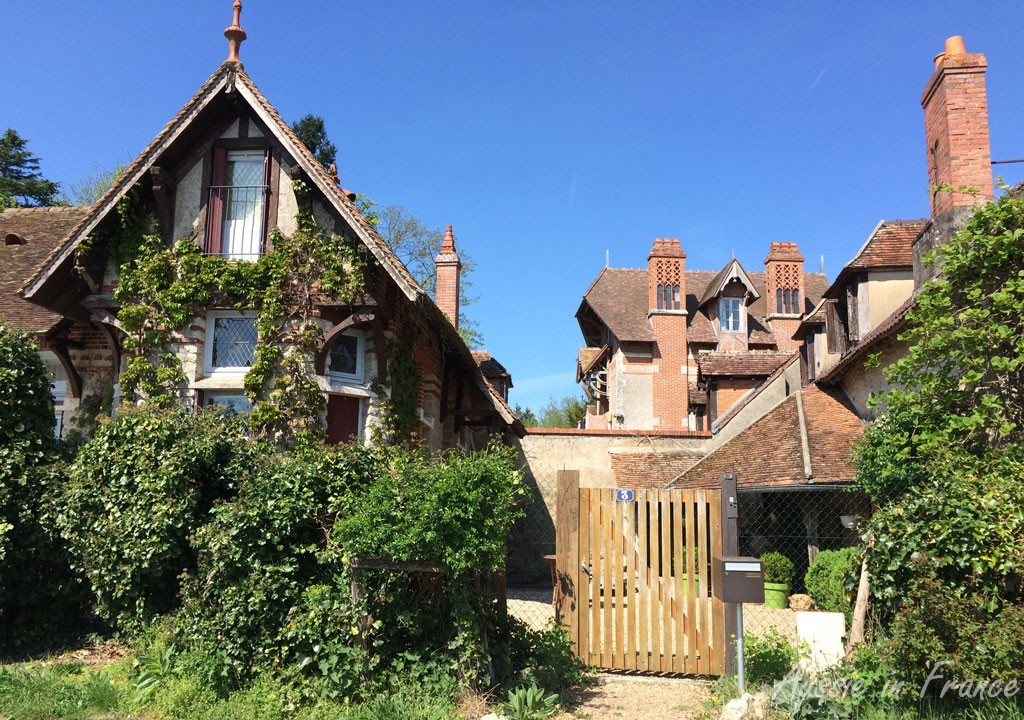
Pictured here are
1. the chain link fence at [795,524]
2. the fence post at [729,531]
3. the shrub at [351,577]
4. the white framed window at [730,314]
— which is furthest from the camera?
the white framed window at [730,314]

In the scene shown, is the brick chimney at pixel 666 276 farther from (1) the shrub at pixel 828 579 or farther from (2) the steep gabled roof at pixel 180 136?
(2) the steep gabled roof at pixel 180 136

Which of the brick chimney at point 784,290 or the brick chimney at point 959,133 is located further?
the brick chimney at point 784,290

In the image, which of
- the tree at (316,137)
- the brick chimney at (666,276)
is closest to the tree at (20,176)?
the tree at (316,137)

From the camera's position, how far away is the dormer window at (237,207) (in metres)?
11.4

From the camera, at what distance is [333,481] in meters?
7.36

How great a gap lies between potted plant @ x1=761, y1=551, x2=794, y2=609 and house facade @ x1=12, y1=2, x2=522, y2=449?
8595mm

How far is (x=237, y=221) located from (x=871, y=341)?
11226mm

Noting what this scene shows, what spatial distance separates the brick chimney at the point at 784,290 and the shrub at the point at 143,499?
107 ft

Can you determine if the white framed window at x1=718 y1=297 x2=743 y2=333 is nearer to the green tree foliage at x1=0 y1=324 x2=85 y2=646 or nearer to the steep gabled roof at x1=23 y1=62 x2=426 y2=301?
the steep gabled roof at x1=23 y1=62 x2=426 y2=301

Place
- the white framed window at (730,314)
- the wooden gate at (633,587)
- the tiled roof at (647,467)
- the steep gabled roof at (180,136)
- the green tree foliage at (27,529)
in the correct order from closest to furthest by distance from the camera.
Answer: the wooden gate at (633,587) < the green tree foliage at (27,529) < the steep gabled roof at (180,136) < the tiled roof at (647,467) < the white framed window at (730,314)

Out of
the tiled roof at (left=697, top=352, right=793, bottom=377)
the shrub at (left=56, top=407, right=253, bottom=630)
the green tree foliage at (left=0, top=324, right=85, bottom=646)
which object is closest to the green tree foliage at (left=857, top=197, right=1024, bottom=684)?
the shrub at (left=56, top=407, right=253, bottom=630)

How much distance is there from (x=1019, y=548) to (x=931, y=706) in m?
1.35

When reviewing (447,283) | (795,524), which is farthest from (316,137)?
(795,524)

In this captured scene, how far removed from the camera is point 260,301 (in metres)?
10.9
